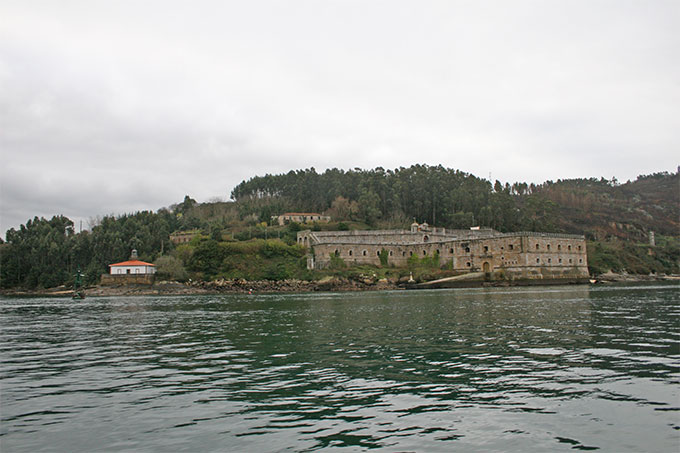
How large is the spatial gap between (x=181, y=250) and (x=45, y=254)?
26.0 m

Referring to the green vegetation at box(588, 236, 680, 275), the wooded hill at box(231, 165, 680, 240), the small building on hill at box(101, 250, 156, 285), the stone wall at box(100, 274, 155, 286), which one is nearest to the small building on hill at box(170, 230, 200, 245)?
the wooded hill at box(231, 165, 680, 240)

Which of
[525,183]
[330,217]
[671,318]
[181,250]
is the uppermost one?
[525,183]

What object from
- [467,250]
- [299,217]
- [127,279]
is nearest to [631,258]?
[467,250]

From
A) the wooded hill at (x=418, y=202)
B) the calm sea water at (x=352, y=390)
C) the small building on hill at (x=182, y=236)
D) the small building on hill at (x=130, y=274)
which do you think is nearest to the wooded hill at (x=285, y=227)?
the wooded hill at (x=418, y=202)

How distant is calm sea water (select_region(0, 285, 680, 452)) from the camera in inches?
256

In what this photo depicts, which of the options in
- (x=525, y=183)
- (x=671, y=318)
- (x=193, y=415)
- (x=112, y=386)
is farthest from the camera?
(x=525, y=183)

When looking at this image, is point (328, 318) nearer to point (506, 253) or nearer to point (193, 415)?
point (193, 415)

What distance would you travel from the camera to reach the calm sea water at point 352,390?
6512 millimetres

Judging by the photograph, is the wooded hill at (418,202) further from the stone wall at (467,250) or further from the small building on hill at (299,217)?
the stone wall at (467,250)

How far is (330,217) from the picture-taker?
95750mm

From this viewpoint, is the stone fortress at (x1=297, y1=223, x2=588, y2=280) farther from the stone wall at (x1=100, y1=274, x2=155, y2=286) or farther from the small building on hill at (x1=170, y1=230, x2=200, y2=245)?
the small building on hill at (x1=170, y1=230, x2=200, y2=245)

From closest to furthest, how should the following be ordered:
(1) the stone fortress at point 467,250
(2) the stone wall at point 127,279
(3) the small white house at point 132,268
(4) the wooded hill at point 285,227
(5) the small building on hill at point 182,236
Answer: (1) the stone fortress at point 467,250, (2) the stone wall at point 127,279, (3) the small white house at point 132,268, (4) the wooded hill at point 285,227, (5) the small building on hill at point 182,236

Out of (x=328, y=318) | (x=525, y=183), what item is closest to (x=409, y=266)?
(x=328, y=318)

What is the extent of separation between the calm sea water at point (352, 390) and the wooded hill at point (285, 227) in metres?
52.3
